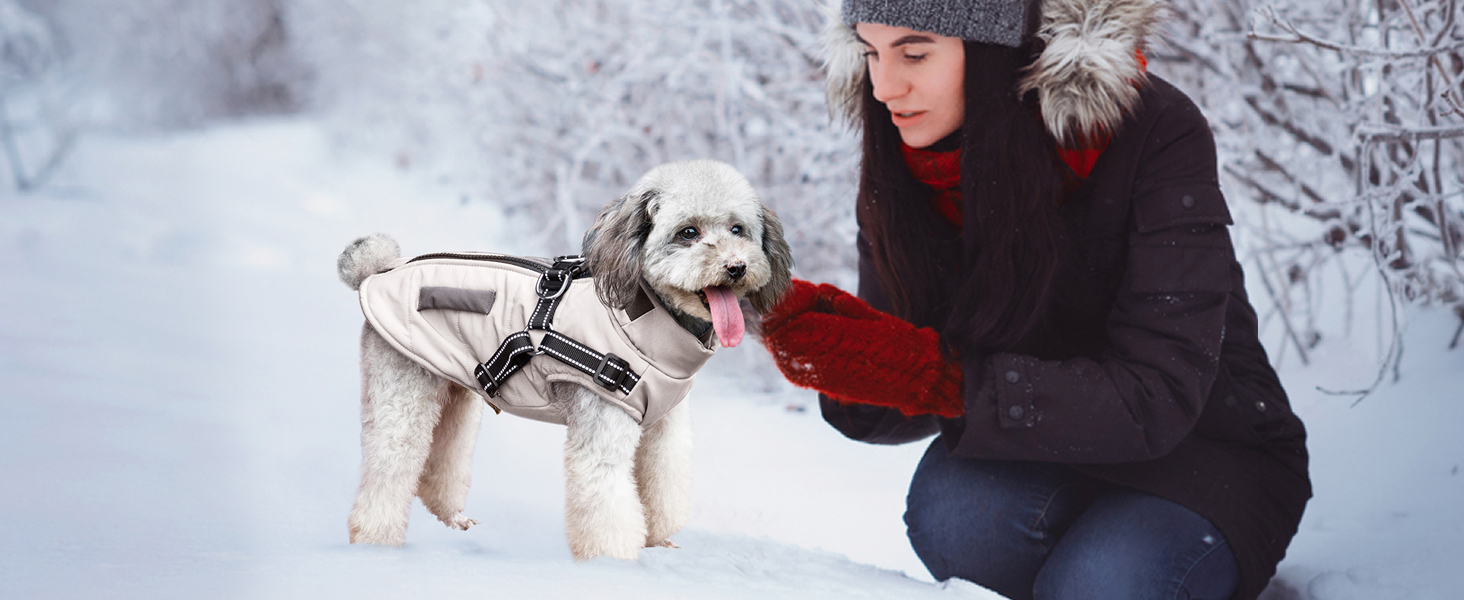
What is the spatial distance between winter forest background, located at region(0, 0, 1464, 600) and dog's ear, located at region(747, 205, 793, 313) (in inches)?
14.8

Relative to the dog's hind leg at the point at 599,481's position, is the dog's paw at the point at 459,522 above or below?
below

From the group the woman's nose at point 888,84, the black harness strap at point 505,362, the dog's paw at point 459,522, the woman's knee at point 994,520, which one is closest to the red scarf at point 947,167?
the woman's nose at point 888,84

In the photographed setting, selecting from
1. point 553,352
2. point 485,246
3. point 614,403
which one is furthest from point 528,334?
point 485,246

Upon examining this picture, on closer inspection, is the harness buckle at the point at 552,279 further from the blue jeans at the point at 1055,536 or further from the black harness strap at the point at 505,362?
the blue jeans at the point at 1055,536

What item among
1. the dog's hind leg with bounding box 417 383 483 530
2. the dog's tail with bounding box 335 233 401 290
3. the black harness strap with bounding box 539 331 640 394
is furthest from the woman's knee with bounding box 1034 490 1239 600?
the dog's tail with bounding box 335 233 401 290

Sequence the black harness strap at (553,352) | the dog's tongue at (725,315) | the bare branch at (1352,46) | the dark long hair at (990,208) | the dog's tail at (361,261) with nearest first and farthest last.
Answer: the dog's tongue at (725,315)
the black harness strap at (553,352)
the dark long hair at (990,208)
the dog's tail at (361,261)
the bare branch at (1352,46)

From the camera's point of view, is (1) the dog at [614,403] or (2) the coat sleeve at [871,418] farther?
(2) the coat sleeve at [871,418]

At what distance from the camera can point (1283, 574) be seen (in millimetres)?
1575

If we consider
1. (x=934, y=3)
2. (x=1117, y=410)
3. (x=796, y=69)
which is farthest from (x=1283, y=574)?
(x=796, y=69)

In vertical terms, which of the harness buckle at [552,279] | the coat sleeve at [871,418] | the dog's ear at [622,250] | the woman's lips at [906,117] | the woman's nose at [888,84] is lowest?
the coat sleeve at [871,418]

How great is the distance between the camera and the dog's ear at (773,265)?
3.77ft

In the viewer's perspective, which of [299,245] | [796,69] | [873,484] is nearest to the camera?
[873,484]

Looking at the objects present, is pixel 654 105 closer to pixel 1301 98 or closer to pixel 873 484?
pixel 873 484

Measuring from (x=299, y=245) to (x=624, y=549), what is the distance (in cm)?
137
